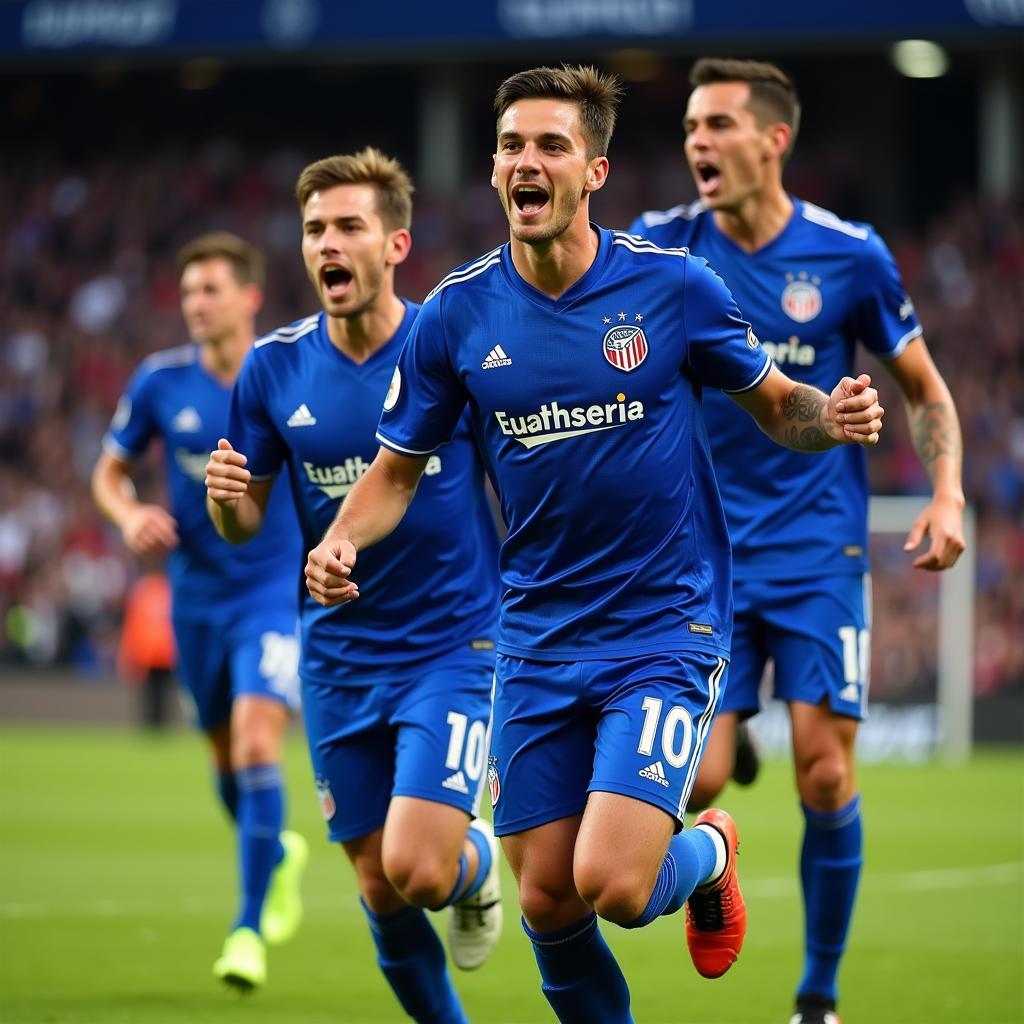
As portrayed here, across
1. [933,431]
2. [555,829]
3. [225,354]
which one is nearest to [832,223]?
[933,431]

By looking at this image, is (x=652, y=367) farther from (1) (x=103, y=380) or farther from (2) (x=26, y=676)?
(1) (x=103, y=380)

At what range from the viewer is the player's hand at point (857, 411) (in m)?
4.82

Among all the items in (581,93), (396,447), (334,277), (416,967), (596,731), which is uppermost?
(581,93)

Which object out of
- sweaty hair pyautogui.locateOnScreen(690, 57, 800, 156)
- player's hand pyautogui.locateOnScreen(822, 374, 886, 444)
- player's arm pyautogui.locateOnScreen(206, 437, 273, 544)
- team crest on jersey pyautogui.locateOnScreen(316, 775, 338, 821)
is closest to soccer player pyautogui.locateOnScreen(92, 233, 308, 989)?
team crest on jersey pyautogui.locateOnScreen(316, 775, 338, 821)

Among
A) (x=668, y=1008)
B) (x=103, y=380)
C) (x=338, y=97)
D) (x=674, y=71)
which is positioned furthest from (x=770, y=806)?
(x=338, y=97)

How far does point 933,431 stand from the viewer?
21.2ft

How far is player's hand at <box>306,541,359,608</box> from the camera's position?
4805mm

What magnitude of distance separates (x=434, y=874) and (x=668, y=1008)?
158cm

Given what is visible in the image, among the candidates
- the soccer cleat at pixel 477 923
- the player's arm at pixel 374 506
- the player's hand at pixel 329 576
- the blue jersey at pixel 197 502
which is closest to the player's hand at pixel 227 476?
the player's arm at pixel 374 506

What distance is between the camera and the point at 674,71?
28766 millimetres

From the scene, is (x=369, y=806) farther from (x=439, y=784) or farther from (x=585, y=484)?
(x=585, y=484)

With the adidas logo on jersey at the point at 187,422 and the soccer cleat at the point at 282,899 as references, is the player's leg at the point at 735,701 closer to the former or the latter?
the soccer cleat at the point at 282,899

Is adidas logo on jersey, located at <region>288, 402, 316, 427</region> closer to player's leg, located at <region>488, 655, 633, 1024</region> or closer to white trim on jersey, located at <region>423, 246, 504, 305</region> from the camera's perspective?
white trim on jersey, located at <region>423, 246, 504, 305</region>

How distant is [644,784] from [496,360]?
117 centimetres
